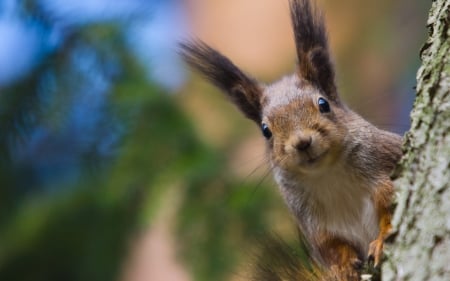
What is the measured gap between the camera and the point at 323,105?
1.93 m

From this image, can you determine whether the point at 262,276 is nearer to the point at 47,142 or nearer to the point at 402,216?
the point at 402,216

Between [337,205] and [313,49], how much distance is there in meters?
0.39

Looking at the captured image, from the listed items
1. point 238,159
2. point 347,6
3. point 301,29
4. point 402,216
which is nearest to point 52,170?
point 238,159

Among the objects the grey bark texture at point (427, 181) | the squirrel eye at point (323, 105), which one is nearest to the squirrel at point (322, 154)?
→ the squirrel eye at point (323, 105)

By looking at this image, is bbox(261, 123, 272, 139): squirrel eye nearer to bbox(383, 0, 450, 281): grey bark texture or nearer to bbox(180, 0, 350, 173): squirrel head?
bbox(180, 0, 350, 173): squirrel head

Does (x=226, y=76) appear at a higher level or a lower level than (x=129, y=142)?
higher

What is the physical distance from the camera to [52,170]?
11.5 feet

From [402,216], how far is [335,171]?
64cm

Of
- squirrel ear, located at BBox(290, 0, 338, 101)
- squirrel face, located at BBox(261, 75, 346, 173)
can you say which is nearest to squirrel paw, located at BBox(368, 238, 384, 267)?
squirrel face, located at BBox(261, 75, 346, 173)

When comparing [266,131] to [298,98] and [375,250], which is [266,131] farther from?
[375,250]

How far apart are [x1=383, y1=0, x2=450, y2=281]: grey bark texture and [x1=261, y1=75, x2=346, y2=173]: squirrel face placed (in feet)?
1.58

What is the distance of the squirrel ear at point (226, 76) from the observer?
1980 mm

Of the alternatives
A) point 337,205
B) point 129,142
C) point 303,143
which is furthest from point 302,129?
point 129,142

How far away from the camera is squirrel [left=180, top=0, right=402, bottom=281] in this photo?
1803mm
